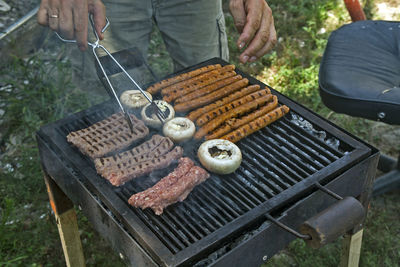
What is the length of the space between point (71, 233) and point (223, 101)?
1348 mm

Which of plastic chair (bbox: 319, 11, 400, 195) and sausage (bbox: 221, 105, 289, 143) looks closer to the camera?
sausage (bbox: 221, 105, 289, 143)

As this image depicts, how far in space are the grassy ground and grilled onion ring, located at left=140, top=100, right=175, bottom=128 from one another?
132cm

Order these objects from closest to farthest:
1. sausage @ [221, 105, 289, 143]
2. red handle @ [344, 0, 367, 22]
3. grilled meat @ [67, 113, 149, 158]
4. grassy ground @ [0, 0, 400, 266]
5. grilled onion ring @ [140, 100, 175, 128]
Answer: grilled meat @ [67, 113, 149, 158], sausage @ [221, 105, 289, 143], grilled onion ring @ [140, 100, 175, 128], grassy ground @ [0, 0, 400, 266], red handle @ [344, 0, 367, 22]

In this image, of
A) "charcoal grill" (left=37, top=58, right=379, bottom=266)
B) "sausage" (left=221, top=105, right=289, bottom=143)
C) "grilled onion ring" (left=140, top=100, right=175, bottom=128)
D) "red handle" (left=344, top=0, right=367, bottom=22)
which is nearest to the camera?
"charcoal grill" (left=37, top=58, right=379, bottom=266)

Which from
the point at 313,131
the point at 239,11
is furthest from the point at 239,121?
the point at 239,11

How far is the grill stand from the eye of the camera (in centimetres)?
273

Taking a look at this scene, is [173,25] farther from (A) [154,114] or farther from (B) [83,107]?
(B) [83,107]

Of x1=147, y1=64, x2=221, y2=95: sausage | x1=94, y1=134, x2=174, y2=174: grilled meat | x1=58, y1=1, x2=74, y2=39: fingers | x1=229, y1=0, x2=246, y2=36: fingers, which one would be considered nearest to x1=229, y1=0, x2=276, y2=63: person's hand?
x1=229, y1=0, x2=246, y2=36: fingers

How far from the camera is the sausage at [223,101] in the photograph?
2.62 metres

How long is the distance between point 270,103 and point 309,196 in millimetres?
746

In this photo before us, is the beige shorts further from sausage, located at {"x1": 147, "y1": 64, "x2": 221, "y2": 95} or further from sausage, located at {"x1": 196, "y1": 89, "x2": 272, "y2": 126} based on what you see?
sausage, located at {"x1": 196, "y1": 89, "x2": 272, "y2": 126}

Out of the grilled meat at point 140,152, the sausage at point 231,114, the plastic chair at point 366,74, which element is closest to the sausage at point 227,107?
the sausage at point 231,114

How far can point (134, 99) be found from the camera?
8.88ft

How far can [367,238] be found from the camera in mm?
3643
